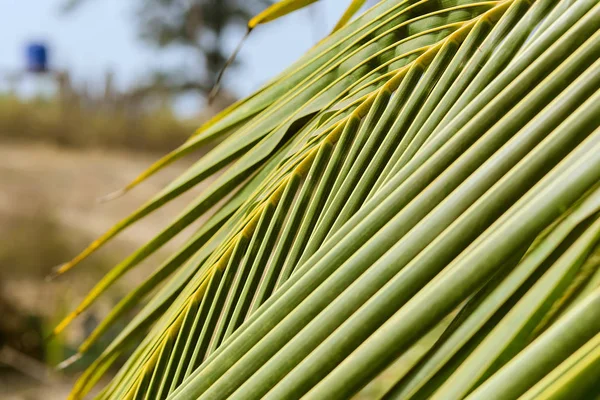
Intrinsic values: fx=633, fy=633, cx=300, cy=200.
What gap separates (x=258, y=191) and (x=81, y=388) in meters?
0.30

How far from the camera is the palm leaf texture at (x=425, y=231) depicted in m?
0.25

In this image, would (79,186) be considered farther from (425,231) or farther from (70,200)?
(425,231)

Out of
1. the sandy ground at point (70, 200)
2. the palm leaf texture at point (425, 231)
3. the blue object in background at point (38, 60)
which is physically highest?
the blue object in background at point (38, 60)

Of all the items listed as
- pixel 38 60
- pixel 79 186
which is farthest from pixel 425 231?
pixel 38 60

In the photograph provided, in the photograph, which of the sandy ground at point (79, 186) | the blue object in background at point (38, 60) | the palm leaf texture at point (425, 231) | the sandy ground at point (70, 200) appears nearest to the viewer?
the palm leaf texture at point (425, 231)

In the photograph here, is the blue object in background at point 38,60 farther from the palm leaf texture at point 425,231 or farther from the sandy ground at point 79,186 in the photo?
→ the palm leaf texture at point 425,231

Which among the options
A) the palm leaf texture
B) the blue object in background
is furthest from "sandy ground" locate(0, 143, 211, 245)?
the palm leaf texture

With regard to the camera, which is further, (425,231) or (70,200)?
(70,200)

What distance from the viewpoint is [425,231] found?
0.89ft

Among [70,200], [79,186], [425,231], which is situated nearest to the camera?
[425,231]

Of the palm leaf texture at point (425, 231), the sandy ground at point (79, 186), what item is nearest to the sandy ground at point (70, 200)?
the sandy ground at point (79, 186)

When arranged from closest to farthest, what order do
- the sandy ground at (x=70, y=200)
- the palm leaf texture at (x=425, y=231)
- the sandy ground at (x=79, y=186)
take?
the palm leaf texture at (x=425, y=231) → the sandy ground at (x=70, y=200) → the sandy ground at (x=79, y=186)

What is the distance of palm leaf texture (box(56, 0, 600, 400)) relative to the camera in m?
0.25

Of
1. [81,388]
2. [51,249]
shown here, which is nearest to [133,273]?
[51,249]
